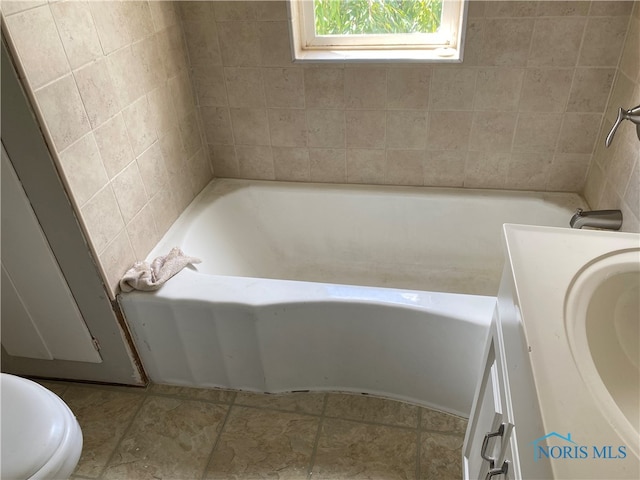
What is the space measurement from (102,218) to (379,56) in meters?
1.08

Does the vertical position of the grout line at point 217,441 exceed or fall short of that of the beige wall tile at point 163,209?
it falls short

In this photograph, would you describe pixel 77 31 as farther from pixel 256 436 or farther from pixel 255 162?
pixel 256 436

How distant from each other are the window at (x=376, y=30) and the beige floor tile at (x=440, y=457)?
48.6 inches

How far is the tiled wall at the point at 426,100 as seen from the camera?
5.05 ft

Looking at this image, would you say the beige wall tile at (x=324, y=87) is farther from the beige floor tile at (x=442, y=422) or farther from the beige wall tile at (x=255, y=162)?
the beige floor tile at (x=442, y=422)

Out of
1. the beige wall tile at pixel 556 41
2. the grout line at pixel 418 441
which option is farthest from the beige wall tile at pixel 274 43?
the grout line at pixel 418 441

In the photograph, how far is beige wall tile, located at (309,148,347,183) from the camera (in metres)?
1.91

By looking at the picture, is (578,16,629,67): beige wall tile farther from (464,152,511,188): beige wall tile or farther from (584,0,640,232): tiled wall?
(464,152,511,188): beige wall tile

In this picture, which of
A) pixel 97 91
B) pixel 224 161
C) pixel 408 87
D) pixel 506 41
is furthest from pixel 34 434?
pixel 506 41

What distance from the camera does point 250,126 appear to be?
1.91 metres

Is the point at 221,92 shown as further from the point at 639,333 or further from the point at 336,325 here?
the point at 639,333

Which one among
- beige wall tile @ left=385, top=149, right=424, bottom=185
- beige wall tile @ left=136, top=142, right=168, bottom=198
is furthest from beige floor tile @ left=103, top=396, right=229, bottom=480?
beige wall tile @ left=385, top=149, right=424, bottom=185

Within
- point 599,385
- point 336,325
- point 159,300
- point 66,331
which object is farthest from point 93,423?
point 599,385

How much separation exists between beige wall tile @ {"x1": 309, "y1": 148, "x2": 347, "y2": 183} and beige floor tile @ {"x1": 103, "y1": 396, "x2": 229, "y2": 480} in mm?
970
